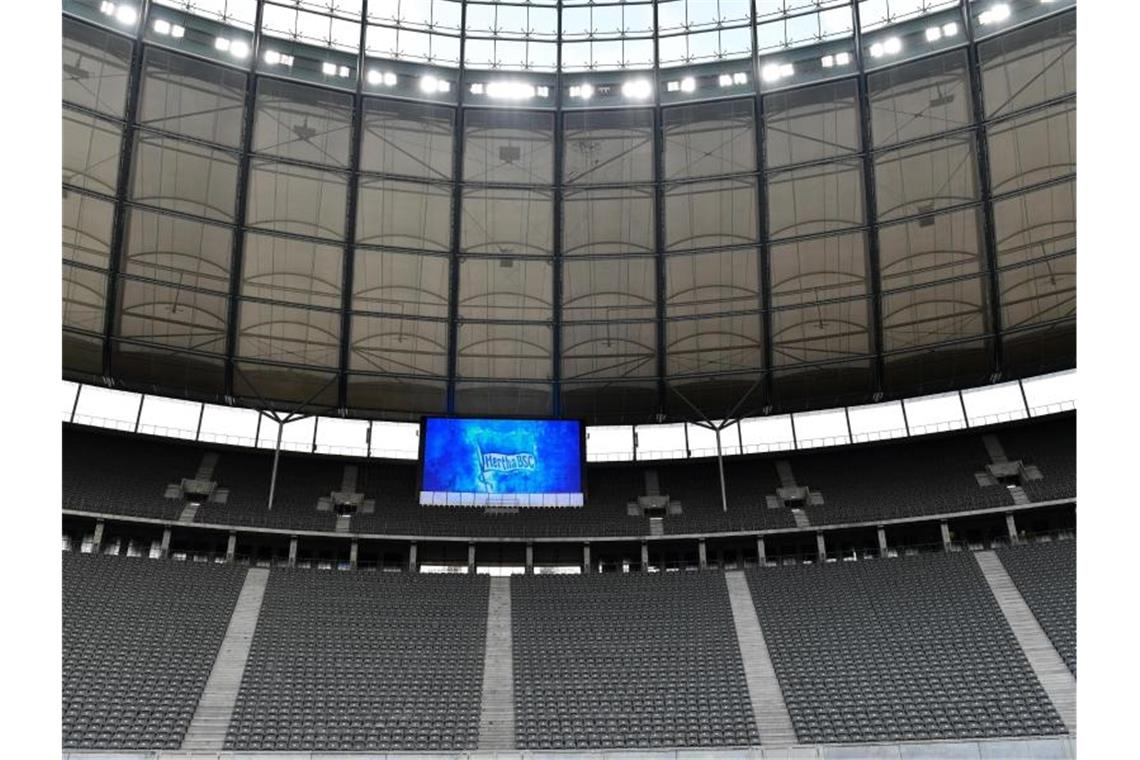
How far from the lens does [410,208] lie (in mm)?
Result: 37906

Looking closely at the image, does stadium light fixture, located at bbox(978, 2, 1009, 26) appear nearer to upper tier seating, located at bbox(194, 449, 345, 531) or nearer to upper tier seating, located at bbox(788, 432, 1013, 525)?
upper tier seating, located at bbox(788, 432, 1013, 525)

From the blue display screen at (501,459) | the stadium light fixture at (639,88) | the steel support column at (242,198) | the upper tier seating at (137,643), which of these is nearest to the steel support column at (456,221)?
the blue display screen at (501,459)

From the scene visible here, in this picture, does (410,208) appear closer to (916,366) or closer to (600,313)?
(600,313)

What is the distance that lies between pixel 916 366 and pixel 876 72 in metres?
14.7

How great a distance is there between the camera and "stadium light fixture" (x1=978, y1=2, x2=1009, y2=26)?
1306 inches

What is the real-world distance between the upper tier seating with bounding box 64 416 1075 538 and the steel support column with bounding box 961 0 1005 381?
633cm

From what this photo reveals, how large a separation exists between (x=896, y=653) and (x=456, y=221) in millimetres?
24216

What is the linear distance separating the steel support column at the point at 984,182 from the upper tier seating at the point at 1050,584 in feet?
31.0

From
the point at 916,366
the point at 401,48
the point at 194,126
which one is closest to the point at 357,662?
the point at 194,126

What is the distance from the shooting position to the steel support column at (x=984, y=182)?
33.7 metres

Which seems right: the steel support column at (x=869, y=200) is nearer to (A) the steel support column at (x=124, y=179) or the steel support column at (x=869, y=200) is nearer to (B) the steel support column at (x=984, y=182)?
(B) the steel support column at (x=984, y=182)

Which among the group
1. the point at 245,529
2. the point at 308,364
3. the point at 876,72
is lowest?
the point at 245,529

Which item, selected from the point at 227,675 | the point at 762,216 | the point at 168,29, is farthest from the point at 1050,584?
the point at 168,29

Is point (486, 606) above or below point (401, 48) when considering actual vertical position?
below
